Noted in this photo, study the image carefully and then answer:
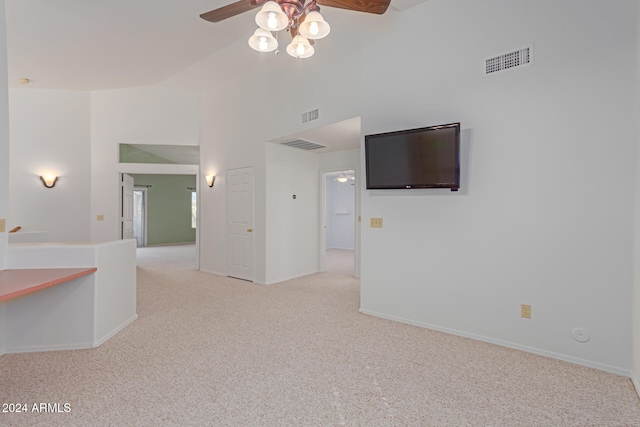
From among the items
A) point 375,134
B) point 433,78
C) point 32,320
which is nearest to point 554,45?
point 433,78

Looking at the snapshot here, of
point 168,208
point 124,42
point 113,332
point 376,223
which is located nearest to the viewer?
point 113,332

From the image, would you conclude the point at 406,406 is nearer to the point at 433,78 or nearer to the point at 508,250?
the point at 508,250

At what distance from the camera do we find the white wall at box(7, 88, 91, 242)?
5969 millimetres

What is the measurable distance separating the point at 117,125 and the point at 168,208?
5.19 m

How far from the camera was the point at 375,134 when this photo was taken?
11.6ft

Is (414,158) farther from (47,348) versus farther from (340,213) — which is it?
(340,213)

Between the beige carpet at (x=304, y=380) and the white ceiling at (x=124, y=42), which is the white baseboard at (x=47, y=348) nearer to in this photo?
the beige carpet at (x=304, y=380)

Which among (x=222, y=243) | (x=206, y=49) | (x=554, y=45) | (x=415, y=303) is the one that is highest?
(x=206, y=49)

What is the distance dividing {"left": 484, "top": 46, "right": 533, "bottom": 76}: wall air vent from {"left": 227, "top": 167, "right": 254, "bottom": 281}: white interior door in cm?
374

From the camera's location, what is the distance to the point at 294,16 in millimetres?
2373

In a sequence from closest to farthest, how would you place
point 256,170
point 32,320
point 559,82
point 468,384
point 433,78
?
point 468,384
point 559,82
point 32,320
point 433,78
point 256,170

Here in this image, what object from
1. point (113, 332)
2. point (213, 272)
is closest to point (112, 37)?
point (113, 332)

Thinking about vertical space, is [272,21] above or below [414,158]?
above

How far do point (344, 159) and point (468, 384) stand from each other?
14.0 feet
